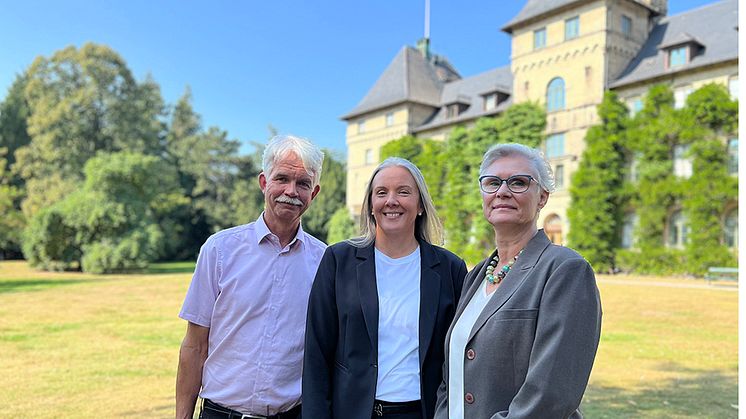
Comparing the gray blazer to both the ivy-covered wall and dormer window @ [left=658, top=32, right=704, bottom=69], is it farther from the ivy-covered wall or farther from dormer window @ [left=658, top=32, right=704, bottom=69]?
dormer window @ [left=658, top=32, right=704, bottom=69]

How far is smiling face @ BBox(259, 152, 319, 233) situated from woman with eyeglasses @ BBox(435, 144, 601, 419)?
86 cm

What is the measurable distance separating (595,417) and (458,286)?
3.75 meters

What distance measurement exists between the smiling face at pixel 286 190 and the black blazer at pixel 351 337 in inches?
10.6

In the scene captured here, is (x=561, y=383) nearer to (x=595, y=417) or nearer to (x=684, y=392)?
(x=595, y=417)

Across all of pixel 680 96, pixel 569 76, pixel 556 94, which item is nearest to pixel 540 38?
pixel 569 76

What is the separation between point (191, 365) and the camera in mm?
2678

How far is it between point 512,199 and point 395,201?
610 mm

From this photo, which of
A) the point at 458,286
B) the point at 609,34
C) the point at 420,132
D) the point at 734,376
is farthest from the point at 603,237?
the point at 458,286

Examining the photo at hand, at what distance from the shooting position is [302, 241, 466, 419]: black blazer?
94.5 inches

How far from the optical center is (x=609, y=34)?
28.4m

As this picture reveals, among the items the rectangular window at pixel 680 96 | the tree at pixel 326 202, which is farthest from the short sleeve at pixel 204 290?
the tree at pixel 326 202

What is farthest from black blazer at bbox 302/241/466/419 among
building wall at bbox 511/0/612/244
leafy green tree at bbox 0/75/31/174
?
leafy green tree at bbox 0/75/31/174

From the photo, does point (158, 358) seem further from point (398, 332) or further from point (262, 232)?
point (398, 332)

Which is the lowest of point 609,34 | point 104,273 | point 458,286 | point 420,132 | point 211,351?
point 104,273
